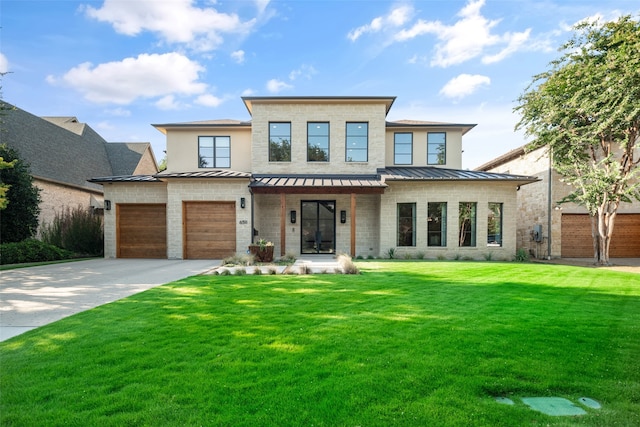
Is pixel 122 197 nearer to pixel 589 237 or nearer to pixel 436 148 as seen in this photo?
pixel 436 148

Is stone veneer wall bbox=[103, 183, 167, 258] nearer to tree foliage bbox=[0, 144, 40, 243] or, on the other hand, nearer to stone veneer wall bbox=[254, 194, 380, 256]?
tree foliage bbox=[0, 144, 40, 243]

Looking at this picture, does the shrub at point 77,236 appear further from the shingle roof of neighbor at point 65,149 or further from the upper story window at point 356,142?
the upper story window at point 356,142

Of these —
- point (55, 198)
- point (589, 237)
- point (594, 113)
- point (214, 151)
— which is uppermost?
point (594, 113)

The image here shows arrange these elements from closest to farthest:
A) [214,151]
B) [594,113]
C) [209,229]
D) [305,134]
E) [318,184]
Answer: [594,113] < [318,184] < [209,229] < [305,134] < [214,151]

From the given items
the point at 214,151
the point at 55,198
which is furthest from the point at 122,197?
the point at 55,198

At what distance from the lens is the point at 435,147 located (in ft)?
54.0

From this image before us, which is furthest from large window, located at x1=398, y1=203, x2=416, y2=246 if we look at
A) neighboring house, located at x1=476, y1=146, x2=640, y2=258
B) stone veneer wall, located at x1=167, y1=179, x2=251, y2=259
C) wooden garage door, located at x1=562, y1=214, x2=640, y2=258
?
wooden garage door, located at x1=562, y1=214, x2=640, y2=258

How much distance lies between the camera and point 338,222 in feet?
49.6

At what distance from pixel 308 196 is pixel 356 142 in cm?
370

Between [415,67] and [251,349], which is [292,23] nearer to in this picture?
[415,67]

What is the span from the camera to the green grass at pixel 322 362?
7.58 ft

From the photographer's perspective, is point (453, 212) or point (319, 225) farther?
point (319, 225)

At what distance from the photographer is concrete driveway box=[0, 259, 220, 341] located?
4785 millimetres

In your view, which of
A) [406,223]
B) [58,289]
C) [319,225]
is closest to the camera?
[58,289]
